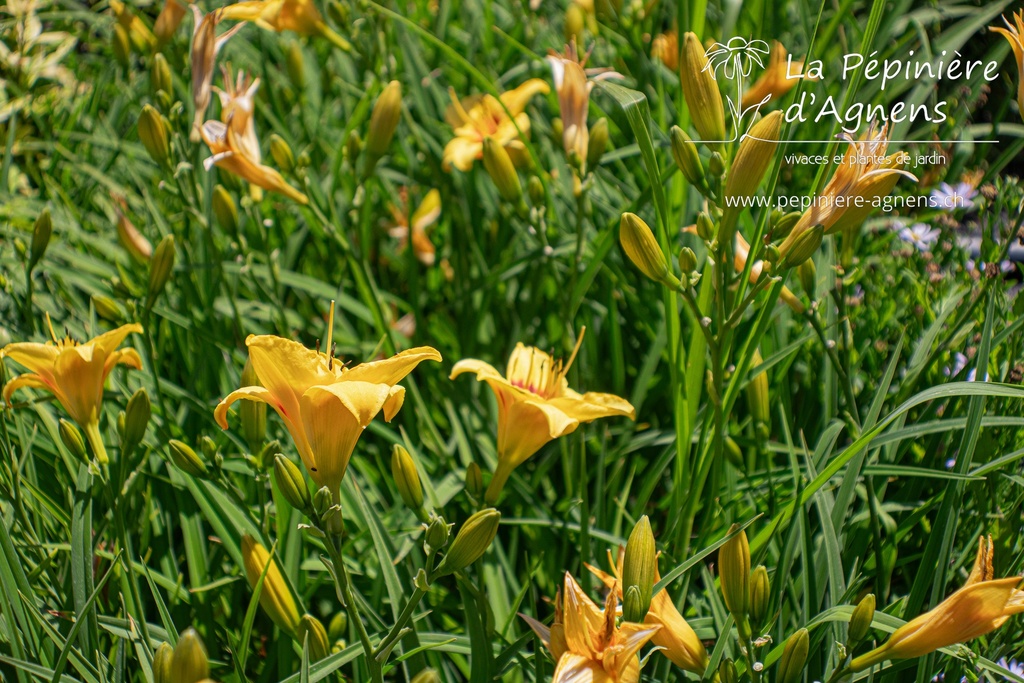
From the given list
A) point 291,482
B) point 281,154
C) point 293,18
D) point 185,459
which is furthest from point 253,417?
point 293,18

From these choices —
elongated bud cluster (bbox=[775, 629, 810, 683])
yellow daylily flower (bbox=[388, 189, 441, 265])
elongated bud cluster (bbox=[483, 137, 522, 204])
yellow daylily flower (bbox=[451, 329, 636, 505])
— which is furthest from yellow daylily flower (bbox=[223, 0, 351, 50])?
elongated bud cluster (bbox=[775, 629, 810, 683])

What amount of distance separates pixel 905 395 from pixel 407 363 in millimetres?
947

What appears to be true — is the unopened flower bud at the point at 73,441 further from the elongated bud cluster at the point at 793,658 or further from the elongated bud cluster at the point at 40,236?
the elongated bud cluster at the point at 793,658

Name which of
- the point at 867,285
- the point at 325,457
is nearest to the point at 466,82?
the point at 867,285

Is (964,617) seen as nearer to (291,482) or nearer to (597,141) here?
(291,482)

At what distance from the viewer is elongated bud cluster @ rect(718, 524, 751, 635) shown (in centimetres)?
100

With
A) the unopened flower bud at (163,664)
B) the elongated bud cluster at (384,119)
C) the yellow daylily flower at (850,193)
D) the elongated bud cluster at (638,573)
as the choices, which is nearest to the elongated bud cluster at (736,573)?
the elongated bud cluster at (638,573)

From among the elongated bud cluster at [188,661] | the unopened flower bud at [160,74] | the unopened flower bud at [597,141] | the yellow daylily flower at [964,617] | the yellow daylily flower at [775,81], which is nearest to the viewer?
the elongated bud cluster at [188,661]

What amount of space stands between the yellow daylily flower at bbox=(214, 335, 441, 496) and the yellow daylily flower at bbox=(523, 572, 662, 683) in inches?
11.6

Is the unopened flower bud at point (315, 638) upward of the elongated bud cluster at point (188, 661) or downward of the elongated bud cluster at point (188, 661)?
downward

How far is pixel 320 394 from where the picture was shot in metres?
0.89

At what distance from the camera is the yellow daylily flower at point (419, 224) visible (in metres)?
2.20

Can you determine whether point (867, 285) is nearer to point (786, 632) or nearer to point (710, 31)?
point (786, 632)

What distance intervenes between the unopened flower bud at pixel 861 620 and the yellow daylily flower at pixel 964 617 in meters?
0.03
